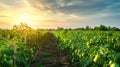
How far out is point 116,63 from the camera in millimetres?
3947

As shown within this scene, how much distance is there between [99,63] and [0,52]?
1950mm

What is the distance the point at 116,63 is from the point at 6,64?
2023 mm

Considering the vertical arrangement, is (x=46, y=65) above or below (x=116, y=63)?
below

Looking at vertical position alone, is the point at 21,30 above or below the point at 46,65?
above

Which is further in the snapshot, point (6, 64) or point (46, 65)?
point (46, 65)

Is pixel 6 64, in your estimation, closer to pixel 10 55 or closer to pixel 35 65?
pixel 10 55

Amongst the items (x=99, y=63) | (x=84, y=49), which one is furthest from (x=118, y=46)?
(x=99, y=63)

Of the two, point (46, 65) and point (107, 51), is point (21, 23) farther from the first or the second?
point (107, 51)

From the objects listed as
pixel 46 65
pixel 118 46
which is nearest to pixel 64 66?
pixel 46 65

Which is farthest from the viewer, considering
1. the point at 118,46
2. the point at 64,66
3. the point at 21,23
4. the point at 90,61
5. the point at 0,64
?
the point at 21,23

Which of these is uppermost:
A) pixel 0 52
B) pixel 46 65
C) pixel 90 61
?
pixel 0 52

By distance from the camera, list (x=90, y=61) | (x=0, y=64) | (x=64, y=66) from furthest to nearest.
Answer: (x=64, y=66)
(x=90, y=61)
(x=0, y=64)

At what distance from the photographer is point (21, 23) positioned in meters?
15.3

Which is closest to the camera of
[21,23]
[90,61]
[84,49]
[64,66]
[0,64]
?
[0,64]
